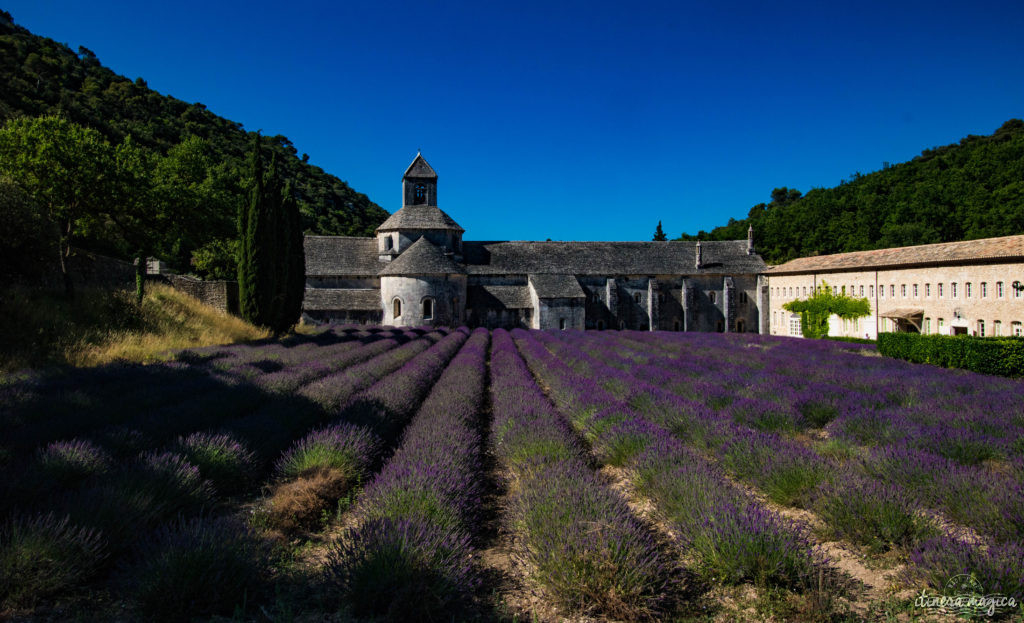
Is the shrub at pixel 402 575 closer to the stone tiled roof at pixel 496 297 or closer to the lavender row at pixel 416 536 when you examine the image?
the lavender row at pixel 416 536

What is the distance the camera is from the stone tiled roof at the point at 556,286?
33.0 meters

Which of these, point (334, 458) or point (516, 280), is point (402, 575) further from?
point (516, 280)

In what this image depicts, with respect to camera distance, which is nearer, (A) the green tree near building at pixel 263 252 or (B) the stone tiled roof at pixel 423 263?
(A) the green tree near building at pixel 263 252

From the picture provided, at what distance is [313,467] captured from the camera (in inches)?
185

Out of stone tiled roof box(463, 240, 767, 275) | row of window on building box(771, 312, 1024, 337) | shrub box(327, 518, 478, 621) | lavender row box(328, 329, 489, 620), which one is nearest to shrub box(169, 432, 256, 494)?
lavender row box(328, 329, 489, 620)

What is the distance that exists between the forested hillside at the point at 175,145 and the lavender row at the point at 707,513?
18701mm

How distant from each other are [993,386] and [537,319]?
2534 centimetres

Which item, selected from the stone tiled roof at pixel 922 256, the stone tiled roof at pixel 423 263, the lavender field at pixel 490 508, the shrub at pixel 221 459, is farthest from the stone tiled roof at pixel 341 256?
the stone tiled roof at pixel 922 256

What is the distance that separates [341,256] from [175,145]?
91.9ft

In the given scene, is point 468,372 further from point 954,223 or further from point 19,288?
point 954,223

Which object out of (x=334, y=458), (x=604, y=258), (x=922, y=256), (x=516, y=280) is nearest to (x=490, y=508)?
(x=334, y=458)

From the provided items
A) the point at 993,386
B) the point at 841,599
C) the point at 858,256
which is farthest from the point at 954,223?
the point at 841,599

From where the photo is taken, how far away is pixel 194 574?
2.53 metres

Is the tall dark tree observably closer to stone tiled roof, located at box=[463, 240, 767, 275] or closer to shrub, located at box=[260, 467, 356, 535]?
shrub, located at box=[260, 467, 356, 535]
